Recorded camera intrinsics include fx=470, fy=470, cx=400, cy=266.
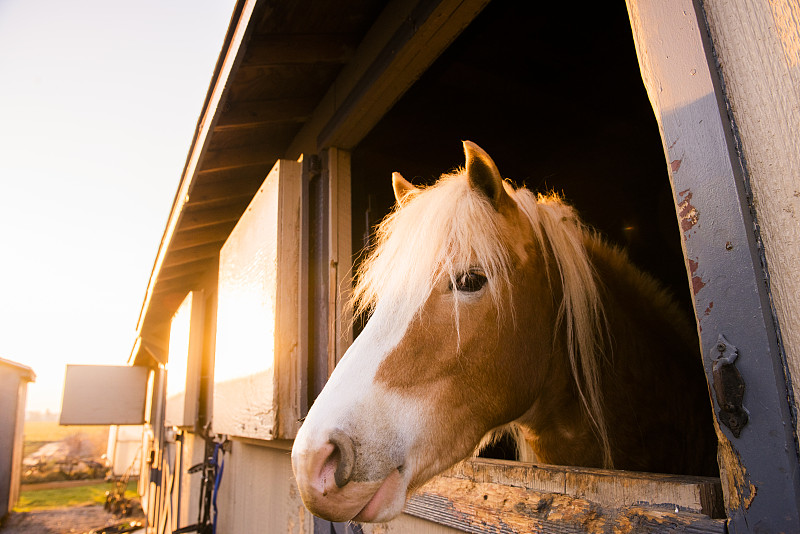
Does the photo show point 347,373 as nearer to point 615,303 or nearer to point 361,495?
point 361,495

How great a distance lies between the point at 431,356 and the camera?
113cm

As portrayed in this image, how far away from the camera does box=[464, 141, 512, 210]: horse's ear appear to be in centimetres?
125

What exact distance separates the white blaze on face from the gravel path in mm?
12432

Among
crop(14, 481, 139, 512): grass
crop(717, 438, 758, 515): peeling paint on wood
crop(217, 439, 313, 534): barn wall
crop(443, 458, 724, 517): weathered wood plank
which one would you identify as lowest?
crop(14, 481, 139, 512): grass

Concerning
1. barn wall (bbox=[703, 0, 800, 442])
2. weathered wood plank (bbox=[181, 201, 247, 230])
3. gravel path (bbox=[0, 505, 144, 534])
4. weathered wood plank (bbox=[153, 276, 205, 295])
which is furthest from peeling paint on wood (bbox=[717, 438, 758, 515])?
gravel path (bbox=[0, 505, 144, 534])

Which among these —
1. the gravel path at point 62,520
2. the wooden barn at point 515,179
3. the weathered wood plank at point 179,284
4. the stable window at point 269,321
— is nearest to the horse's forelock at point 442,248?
the wooden barn at point 515,179

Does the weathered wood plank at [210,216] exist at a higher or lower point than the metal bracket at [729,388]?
higher

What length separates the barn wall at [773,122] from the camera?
2.10 ft

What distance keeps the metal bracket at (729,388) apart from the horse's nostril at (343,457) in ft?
2.12

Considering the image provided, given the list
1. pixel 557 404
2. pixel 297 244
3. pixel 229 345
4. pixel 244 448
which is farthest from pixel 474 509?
pixel 244 448

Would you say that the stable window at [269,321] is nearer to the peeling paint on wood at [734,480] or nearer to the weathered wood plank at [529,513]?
the weathered wood plank at [529,513]

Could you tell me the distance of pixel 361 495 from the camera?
978mm

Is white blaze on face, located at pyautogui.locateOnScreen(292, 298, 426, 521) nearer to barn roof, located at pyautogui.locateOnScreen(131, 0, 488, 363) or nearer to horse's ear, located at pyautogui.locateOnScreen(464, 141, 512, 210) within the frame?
horse's ear, located at pyautogui.locateOnScreen(464, 141, 512, 210)

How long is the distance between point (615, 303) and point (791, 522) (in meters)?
0.97
